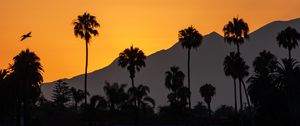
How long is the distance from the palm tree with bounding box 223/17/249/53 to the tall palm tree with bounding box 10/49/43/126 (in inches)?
1305

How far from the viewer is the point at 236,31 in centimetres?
11356

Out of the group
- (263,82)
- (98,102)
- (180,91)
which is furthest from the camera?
(98,102)

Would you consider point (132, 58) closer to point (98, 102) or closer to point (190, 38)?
point (190, 38)

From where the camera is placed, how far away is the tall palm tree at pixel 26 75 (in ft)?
312

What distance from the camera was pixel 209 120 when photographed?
410 feet

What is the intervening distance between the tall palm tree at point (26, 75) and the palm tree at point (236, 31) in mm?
33157

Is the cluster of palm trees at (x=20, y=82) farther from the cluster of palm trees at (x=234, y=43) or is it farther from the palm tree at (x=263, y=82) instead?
the palm tree at (x=263, y=82)

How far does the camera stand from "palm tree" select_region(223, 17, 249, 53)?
371 feet

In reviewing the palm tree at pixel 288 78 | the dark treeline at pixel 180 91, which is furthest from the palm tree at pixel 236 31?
the palm tree at pixel 288 78

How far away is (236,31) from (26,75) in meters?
37.0

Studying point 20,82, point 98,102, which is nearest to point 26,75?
point 20,82

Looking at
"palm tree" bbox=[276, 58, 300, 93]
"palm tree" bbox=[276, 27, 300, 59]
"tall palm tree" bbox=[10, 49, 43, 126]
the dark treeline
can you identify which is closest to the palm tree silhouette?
the dark treeline

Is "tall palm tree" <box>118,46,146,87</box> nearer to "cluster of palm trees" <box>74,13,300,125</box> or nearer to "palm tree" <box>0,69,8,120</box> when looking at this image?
"cluster of palm trees" <box>74,13,300,125</box>

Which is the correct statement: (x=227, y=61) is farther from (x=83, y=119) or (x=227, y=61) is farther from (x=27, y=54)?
(x=27, y=54)
